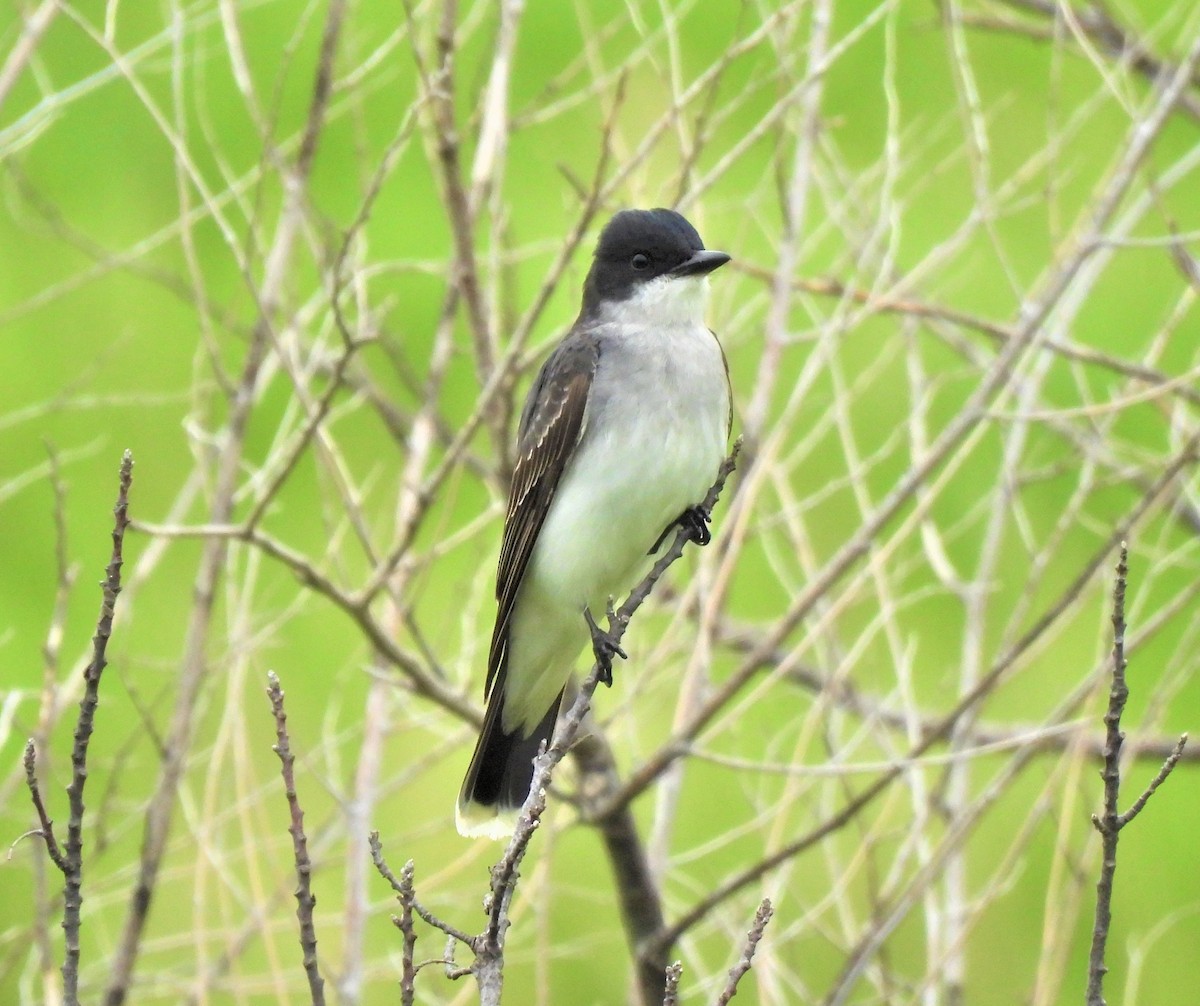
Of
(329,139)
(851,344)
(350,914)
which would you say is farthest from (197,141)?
(350,914)

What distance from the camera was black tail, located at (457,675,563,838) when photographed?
4.10m

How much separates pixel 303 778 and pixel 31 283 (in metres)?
3.21

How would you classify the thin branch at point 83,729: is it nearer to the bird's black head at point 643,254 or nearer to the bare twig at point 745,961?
the bare twig at point 745,961

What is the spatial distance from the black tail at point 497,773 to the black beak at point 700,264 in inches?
44.3

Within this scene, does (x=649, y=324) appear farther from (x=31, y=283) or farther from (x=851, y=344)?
(x=31, y=283)

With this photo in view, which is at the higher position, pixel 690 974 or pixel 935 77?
pixel 935 77

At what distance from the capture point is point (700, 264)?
13.7 feet

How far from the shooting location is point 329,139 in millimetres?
7426

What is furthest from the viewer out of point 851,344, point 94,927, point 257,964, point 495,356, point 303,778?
point 851,344

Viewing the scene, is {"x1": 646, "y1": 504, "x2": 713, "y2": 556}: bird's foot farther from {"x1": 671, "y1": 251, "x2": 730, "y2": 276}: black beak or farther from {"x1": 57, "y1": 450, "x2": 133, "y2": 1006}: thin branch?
{"x1": 57, "y1": 450, "x2": 133, "y2": 1006}: thin branch

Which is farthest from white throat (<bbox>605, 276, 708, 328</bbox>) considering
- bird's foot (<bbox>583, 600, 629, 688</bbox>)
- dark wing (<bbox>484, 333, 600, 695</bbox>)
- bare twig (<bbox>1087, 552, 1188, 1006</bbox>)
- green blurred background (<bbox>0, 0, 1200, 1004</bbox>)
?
bare twig (<bbox>1087, 552, 1188, 1006</bbox>)

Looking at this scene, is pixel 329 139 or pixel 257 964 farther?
pixel 329 139

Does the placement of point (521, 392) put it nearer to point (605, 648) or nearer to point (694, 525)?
point (694, 525)

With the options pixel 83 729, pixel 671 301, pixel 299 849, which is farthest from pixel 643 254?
pixel 299 849
